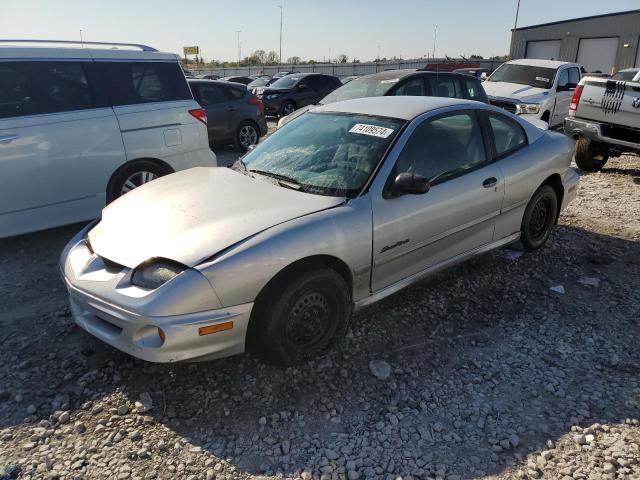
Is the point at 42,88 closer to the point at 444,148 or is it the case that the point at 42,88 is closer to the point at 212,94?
the point at 444,148

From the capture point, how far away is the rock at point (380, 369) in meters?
3.15

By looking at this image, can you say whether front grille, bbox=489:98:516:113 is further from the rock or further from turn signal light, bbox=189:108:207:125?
the rock

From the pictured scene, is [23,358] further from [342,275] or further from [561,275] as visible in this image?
[561,275]

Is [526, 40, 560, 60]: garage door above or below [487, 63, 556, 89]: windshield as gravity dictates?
above

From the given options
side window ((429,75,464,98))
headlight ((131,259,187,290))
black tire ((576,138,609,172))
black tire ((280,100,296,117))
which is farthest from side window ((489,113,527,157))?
black tire ((280,100,296,117))

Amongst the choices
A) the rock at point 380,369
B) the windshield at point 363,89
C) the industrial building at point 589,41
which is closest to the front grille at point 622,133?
the windshield at point 363,89

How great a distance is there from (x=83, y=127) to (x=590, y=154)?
7.59m

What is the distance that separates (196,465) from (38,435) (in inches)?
34.2

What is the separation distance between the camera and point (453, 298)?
4.10 metres

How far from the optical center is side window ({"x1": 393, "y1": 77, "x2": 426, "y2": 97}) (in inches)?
328

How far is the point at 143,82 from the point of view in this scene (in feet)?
18.2

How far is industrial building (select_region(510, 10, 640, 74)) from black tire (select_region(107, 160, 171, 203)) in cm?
3709

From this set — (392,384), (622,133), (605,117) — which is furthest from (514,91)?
(392,384)

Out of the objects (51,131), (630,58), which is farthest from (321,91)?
(630,58)
